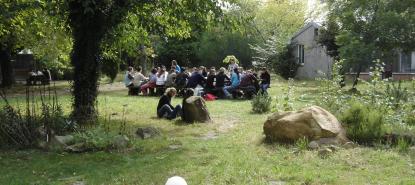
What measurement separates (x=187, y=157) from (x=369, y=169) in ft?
9.43

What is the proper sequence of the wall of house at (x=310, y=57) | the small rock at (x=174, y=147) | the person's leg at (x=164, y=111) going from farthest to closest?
1. the wall of house at (x=310, y=57)
2. the person's leg at (x=164, y=111)
3. the small rock at (x=174, y=147)

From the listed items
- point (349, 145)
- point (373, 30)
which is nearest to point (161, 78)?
point (373, 30)

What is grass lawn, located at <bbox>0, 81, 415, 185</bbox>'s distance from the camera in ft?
22.5

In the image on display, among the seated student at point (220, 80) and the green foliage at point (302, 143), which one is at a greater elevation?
→ the seated student at point (220, 80)

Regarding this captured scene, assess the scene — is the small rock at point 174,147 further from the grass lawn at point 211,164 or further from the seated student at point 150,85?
the seated student at point 150,85

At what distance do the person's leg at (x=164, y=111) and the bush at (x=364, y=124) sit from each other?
5.30 meters

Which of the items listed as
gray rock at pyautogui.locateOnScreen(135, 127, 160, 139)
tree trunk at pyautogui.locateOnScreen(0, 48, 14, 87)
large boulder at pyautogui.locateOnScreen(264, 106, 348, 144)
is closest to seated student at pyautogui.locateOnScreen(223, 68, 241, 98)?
gray rock at pyautogui.locateOnScreen(135, 127, 160, 139)

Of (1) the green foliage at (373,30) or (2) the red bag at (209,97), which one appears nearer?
(2) the red bag at (209,97)

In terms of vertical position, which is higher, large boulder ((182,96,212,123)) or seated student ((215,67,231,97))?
seated student ((215,67,231,97))

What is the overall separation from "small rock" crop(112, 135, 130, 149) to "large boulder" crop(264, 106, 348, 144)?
269cm

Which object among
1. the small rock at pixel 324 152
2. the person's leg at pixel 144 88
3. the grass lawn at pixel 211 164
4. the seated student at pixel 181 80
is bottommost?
the grass lawn at pixel 211 164

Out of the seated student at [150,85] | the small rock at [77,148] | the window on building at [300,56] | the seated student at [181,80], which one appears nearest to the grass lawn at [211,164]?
the small rock at [77,148]

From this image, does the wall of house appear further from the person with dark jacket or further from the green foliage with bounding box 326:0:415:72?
the person with dark jacket

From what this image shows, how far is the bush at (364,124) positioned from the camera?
30.1 ft
